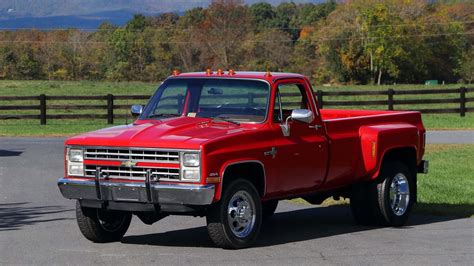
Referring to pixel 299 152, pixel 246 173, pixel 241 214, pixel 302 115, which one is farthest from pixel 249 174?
pixel 302 115

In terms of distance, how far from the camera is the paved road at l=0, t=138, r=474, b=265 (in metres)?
10.1

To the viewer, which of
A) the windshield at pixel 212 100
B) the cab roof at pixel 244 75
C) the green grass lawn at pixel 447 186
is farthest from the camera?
the green grass lawn at pixel 447 186

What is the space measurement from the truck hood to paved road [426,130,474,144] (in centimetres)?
1666

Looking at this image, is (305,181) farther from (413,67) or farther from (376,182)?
(413,67)

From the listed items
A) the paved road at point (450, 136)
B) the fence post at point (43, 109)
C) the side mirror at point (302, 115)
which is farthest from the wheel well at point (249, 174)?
the fence post at point (43, 109)

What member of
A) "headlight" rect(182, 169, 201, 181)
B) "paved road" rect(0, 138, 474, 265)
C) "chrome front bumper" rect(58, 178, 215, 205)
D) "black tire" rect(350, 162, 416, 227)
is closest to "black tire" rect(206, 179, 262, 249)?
"paved road" rect(0, 138, 474, 265)

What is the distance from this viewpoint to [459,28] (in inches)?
3996

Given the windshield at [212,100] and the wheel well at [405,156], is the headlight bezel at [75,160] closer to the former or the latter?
the windshield at [212,100]

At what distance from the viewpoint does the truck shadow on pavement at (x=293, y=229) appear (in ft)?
37.0

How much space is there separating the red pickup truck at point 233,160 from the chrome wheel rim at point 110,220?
0.04 feet

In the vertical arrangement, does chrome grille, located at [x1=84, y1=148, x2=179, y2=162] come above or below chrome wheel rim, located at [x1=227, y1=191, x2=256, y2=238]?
above

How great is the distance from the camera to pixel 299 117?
11.2 metres

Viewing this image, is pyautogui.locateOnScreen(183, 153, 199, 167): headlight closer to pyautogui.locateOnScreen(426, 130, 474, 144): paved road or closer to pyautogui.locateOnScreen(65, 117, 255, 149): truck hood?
pyautogui.locateOnScreen(65, 117, 255, 149): truck hood

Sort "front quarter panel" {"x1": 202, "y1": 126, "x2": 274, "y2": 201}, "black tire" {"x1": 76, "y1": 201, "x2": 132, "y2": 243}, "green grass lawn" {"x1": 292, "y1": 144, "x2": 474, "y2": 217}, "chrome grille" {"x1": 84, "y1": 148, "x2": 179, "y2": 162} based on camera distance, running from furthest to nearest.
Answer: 1. "green grass lawn" {"x1": 292, "y1": 144, "x2": 474, "y2": 217}
2. "black tire" {"x1": 76, "y1": 201, "x2": 132, "y2": 243}
3. "chrome grille" {"x1": 84, "y1": 148, "x2": 179, "y2": 162}
4. "front quarter panel" {"x1": 202, "y1": 126, "x2": 274, "y2": 201}
